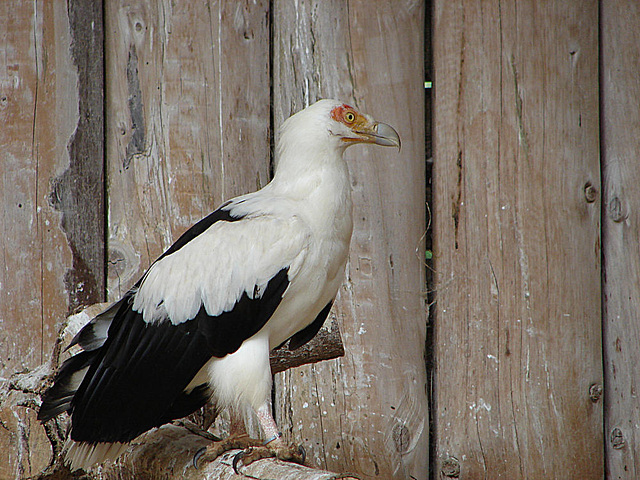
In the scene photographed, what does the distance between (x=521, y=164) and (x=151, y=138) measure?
164 centimetres

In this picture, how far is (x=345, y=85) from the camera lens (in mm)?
3754

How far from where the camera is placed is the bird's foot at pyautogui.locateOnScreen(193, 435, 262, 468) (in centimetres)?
303

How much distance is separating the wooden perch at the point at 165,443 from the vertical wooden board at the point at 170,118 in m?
0.43

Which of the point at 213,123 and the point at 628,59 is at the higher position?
the point at 628,59

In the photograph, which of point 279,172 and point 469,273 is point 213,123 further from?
point 469,273

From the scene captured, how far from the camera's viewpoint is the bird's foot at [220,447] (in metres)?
3.03

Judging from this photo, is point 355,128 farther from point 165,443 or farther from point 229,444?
point 165,443

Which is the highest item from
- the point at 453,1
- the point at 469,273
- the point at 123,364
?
the point at 453,1

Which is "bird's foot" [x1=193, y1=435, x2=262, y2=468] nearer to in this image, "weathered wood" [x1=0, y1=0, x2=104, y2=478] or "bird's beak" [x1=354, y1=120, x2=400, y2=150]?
"weathered wood" [x1=0, y1=0, x2=104, y2=478]

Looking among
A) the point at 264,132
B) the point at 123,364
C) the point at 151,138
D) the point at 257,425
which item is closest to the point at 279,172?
the point at 264,132

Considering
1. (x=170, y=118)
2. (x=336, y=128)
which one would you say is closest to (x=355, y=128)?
(x=336, y=128)

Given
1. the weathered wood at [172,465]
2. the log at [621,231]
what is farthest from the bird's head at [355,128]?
the weathered wood at [172,465]

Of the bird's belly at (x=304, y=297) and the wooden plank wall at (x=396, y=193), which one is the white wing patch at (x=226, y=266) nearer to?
the bird's belly at (x=304, y=297)

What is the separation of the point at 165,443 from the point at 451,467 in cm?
123
